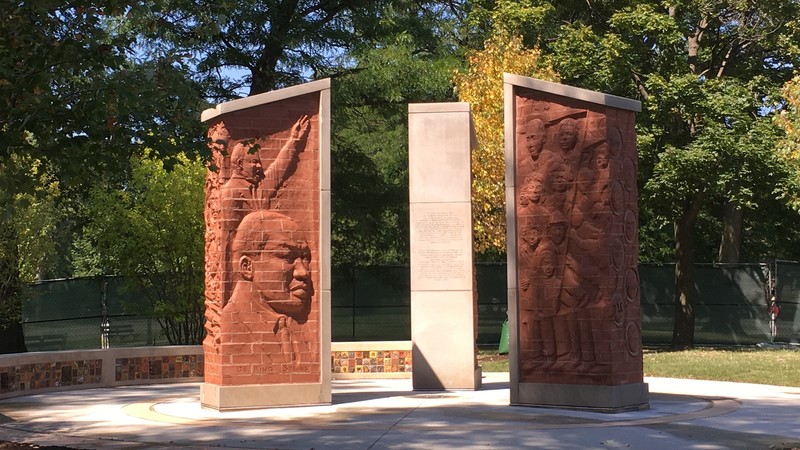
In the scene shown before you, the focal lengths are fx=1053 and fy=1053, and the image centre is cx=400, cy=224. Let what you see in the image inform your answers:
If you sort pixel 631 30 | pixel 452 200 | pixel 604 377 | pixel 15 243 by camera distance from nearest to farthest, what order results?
1. pixel 604 377
2. pixel 452 200
3. pixel 15 243
4. pixel 631 30

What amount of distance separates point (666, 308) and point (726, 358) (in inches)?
281

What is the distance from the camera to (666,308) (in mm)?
34000

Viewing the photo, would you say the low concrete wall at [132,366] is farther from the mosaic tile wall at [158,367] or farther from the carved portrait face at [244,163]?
the carved portrait face at [244,163]

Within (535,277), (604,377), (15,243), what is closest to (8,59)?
(535,277)

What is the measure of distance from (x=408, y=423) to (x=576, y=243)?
12.0 feet

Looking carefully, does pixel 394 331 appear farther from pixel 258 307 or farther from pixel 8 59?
pixel 8 59

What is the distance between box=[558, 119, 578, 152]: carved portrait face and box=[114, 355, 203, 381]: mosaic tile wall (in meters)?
9.90

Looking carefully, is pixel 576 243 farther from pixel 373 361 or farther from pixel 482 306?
pixel 482 306

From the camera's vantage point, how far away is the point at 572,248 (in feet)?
49.1

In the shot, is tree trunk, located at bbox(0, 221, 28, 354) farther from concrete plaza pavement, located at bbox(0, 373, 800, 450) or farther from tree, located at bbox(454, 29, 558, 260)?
tree, located at bbox(454, 29, 558, 260)

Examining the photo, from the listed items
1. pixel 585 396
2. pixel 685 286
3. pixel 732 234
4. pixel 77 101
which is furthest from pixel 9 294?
pixel 732 234

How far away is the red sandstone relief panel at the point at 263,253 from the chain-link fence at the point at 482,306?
1394cm

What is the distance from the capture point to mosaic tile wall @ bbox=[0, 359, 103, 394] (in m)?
18.3

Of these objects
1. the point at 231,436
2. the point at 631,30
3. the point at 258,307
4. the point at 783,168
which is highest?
the point at 631,30
